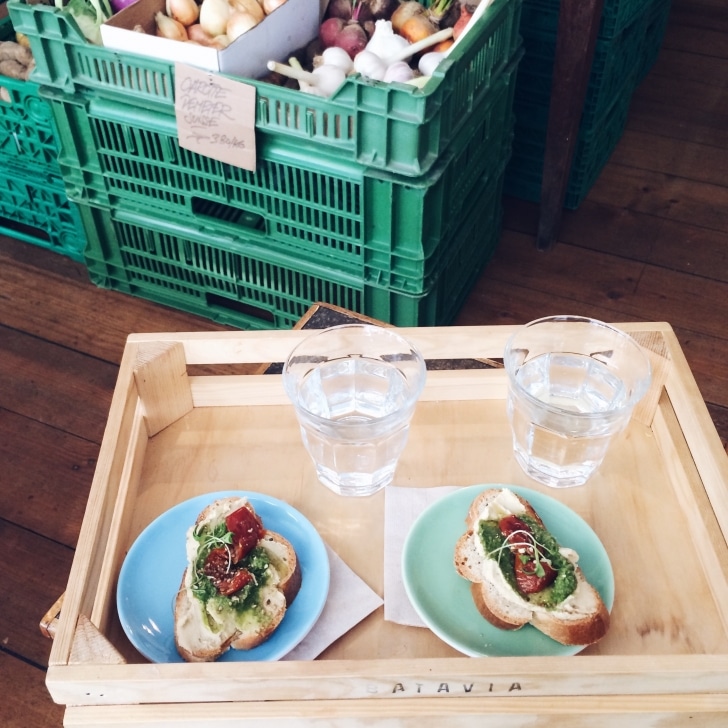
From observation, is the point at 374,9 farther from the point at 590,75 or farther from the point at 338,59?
the point at 590,75

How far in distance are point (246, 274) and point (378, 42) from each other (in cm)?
48

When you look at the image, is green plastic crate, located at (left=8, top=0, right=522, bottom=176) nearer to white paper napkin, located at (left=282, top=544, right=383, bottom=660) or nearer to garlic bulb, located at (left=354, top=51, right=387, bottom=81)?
garlic bulb, located at (left=354, top=51, right=387, bottom=81)

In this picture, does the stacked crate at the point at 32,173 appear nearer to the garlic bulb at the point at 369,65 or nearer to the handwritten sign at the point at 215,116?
the handwritten sign at the point at 215,116

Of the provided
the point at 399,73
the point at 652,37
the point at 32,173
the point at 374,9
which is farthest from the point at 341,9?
the point at 652,37

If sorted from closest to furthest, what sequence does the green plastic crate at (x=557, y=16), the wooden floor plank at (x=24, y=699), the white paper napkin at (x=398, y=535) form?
1. the white paper napkin at (x=398, y=535)
2. the wooden floor plank at (x=24, y=699)
3. the green plastic crate at (x=557, y=16)

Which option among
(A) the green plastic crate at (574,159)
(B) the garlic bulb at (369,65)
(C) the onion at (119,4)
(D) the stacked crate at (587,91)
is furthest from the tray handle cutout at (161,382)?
(A) the green plastic crate at (574,159)

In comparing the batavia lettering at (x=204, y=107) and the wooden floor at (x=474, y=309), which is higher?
the batavia lettering at (x=204, y=107)

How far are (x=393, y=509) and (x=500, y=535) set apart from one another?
13 centimetres

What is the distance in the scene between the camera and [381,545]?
775mm

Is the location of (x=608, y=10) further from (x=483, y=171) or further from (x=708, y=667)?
(x=708, y=667)

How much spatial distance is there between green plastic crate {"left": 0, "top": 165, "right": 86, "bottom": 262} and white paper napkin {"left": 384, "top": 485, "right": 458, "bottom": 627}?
120cm

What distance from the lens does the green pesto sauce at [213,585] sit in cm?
68

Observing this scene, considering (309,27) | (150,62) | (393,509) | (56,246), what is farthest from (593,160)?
(393,509)

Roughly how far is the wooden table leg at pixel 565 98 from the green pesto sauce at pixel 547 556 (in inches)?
45.7
